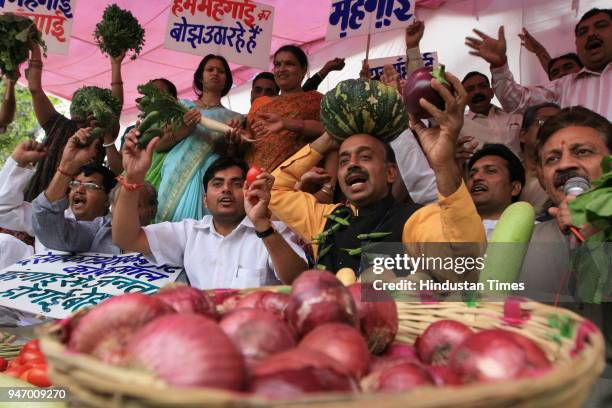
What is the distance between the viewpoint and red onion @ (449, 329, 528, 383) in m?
1.03

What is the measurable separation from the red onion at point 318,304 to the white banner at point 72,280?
5.64 ft

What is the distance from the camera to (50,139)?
5.10m

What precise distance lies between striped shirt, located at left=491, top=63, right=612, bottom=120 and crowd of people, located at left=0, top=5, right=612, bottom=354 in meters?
0.01

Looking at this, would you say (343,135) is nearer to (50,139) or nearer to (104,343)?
(104,343)

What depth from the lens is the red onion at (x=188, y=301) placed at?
1.31 m

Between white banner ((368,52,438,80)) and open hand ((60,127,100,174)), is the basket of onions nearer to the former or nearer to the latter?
open hand ((60,127,100,174))

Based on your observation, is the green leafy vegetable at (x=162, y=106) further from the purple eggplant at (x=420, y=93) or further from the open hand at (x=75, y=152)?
the purple eggplant at (x=420, y=93)

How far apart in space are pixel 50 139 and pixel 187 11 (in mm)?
1951

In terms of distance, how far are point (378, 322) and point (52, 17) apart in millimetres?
5927

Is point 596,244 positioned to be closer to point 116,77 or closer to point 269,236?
point 269,236

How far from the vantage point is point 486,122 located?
173 inches

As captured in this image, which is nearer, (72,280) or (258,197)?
(258,197)

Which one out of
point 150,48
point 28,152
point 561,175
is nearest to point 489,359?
point 561,175

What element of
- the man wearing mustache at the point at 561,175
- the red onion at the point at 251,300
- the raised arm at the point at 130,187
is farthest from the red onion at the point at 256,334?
the raised arm at the point at 130,187
